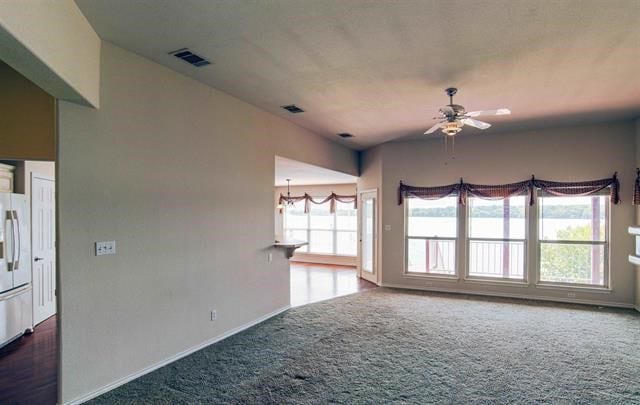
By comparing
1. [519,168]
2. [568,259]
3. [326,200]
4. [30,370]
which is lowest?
[30,370]

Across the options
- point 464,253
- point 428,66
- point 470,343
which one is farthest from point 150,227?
point 464,253

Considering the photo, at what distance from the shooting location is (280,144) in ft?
16.4

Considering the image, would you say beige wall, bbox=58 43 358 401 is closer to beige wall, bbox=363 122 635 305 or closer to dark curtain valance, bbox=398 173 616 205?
beige wall, bbox=363 122 635 305

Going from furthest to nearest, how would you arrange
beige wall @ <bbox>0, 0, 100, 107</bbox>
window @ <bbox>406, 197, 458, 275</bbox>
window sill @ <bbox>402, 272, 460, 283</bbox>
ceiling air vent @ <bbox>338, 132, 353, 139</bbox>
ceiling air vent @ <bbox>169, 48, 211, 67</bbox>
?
1. window @ <bbox>406, 197, 458, 275</bbox>
2. window sill @ <bbox>402, 272, 460, 283</bbox>
3. ceiling air vent @ <bbox>338, 132, 353, 139</bbox>
4. ceiling air vent @ <bbox>169, 48, 211, 67</bbox>
5. beige wall @ <bbox>0, 0, 100, 107</bbox>

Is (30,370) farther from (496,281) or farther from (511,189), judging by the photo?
(511,189)

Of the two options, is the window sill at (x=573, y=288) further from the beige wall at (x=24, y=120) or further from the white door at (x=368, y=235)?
the beige wall at (x=24, y=120)

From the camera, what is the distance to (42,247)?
4535 mm

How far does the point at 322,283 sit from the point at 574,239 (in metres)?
4.59

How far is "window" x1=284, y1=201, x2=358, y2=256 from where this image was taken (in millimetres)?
9891

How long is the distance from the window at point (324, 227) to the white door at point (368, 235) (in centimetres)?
195

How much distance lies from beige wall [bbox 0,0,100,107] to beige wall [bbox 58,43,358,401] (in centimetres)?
21

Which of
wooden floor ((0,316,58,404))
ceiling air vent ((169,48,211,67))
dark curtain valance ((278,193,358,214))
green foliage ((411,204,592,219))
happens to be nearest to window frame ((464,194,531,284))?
green foliage ((411,204,592,219))

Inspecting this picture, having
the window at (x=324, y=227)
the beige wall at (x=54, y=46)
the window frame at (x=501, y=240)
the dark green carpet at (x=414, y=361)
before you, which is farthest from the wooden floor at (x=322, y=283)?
the beige wall at (x=54, y=46)

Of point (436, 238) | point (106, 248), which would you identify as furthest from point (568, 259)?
point (106, 248)
